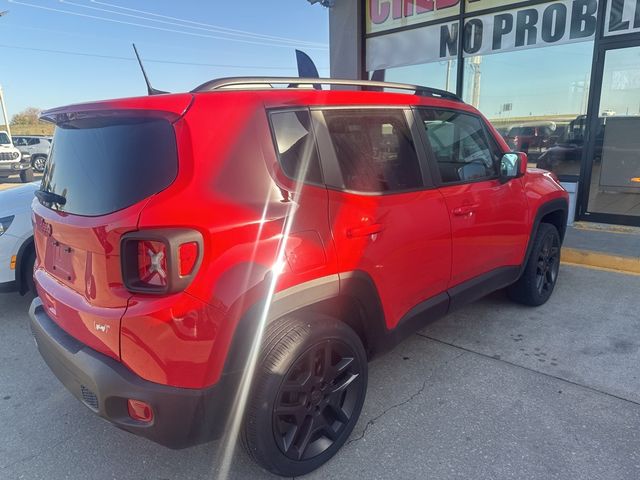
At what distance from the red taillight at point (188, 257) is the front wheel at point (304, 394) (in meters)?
0.46

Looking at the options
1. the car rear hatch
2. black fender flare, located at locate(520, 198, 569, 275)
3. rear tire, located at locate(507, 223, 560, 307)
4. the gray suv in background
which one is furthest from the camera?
the gray suv in background

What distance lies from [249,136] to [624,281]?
14.7 ft

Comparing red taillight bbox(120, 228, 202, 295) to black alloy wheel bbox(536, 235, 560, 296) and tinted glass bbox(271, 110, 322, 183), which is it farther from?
black alloy wheel bbox(536, 235, 560, 296)

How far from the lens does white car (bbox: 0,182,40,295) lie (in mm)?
3812

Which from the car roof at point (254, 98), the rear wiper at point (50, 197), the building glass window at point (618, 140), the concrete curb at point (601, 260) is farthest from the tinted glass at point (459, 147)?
the building glass window at point (618, 140)

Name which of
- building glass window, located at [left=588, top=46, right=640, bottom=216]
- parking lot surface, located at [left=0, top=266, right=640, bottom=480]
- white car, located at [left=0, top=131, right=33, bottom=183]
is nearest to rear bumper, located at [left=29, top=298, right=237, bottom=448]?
parking lot surface, located at [left=0, top=266, right=640, bottom=480]

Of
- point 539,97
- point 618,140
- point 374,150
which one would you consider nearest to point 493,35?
point 539,97

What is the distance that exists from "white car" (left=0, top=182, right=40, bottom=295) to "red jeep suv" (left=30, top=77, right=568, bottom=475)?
5.14ft

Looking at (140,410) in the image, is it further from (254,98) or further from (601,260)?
(601,260)

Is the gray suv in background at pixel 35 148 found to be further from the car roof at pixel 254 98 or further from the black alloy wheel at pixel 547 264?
the black alloy wheel at pixel 547 264

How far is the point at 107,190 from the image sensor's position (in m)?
1.95

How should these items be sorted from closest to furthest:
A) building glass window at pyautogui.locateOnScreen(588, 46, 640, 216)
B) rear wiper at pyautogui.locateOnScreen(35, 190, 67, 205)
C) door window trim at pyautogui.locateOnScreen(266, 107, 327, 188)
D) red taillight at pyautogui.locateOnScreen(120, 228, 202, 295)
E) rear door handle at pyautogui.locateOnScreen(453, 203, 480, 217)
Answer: red taillight at pyautogui.locateOnScreen(120, 228, 202, 295)
door window trim at pyautogui.locateOnScreen(266, 107, 327, 188)
rear wiper at pyautogui.locateOnScreen(35, 190, 67, 205)
rear door handle at pyautogui.locateOnScreen(453, 203, 480, 217)
building glass window at pyautogui.locateOnScreen(588, 46, 640, 216)

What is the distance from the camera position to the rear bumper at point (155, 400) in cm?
181

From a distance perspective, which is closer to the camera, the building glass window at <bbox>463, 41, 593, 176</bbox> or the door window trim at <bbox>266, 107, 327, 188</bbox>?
the door window trim at <bbox>266, 107, 327, 188</bbox>
